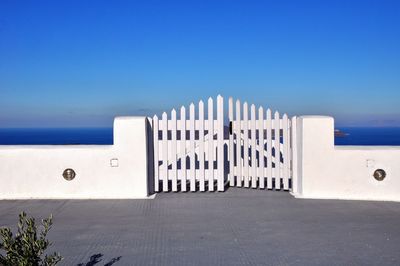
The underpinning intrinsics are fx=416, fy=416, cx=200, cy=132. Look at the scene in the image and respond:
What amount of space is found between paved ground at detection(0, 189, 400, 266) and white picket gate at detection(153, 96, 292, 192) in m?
0.37

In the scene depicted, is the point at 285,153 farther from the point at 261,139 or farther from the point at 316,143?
the point at 316,143

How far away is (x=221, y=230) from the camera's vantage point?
19.7 ft

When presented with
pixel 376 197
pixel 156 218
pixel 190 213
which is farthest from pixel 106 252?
pixel 376 197

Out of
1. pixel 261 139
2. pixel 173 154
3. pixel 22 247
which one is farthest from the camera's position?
pixel 261 139

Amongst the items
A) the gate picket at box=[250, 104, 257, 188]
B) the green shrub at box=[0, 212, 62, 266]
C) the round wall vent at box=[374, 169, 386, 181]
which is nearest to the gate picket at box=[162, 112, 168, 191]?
the gate picket at box=[250, 104, 257, 188]

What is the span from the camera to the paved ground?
490cm

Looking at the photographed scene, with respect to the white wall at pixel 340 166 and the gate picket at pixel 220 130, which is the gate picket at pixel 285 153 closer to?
the white wall at pixel 340 166

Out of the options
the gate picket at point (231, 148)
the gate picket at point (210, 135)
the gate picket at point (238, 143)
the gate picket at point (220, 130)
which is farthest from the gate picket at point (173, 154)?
the gate picket at point (238, 143)

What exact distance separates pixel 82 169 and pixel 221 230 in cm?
362

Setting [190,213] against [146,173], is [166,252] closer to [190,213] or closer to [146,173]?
[190,213]

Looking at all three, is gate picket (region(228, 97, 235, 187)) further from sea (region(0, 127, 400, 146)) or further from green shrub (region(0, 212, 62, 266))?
green shrub (region(0, 212, 62, 266))

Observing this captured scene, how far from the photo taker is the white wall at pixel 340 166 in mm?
8023

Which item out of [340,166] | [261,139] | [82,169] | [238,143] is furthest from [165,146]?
[340,166]

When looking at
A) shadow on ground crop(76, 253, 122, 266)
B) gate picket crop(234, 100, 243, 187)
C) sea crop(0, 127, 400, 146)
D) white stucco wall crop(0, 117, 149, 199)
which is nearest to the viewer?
shadow on ground crop(76, 253, 122, 266)
